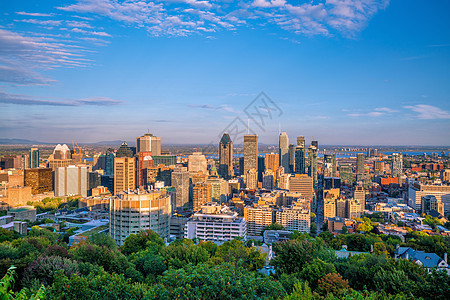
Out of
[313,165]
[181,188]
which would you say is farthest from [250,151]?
[181,188]

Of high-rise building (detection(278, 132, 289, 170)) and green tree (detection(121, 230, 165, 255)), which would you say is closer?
green tree (detection(121, 230, 165, 255))

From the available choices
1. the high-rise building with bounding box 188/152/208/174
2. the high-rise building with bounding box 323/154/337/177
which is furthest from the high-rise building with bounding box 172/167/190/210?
the high-rise building with bounding box 323/154/337/177

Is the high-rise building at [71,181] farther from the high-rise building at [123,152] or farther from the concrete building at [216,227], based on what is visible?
the concrete building at [216,227]

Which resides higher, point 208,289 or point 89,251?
point 208,289

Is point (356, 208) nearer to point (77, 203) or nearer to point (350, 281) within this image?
point (350, 281)

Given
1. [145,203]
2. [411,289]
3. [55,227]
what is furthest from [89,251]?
[55,227]

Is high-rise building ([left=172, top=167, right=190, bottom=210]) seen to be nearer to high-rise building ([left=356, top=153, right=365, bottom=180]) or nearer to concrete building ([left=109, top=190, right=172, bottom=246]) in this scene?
concrete building ([left=109, top=190, right=172, bottom=246])

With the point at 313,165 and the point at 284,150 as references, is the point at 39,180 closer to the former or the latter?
the point at 313,165
